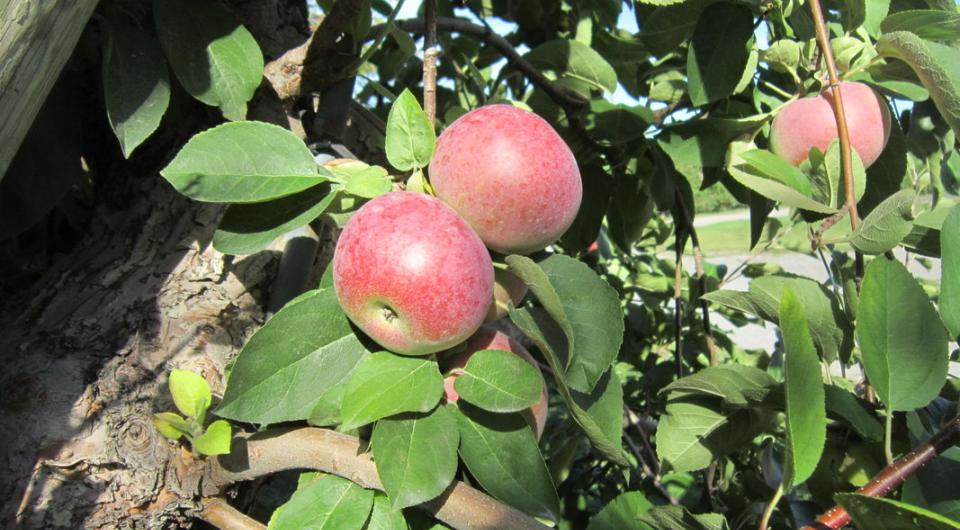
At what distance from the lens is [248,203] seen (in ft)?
2.15

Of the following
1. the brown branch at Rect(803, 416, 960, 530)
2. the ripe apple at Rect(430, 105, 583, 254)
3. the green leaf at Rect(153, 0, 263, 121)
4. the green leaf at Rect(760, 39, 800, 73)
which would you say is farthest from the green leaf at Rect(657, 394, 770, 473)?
the green leaf at Rect(153, 0, 263, 121)

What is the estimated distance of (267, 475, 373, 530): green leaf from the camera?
623 mm

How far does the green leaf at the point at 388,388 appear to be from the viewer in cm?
54

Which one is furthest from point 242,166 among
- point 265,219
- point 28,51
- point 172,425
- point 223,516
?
point 223,516

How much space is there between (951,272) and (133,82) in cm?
83

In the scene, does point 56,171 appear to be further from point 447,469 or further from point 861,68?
point 861,68

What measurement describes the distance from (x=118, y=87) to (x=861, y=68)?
88 cm

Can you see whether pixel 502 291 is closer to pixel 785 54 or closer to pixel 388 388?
pixel 388 388

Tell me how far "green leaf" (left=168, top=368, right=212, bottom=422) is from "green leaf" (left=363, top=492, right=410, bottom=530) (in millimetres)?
191

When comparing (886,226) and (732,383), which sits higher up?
(886,226)

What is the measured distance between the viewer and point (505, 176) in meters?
0.59

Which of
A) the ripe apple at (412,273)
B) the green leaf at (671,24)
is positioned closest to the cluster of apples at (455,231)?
the ripe apple at (412,273)

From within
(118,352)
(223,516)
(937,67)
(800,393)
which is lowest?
(223,516)

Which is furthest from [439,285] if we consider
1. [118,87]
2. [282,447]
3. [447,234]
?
[118,87]
